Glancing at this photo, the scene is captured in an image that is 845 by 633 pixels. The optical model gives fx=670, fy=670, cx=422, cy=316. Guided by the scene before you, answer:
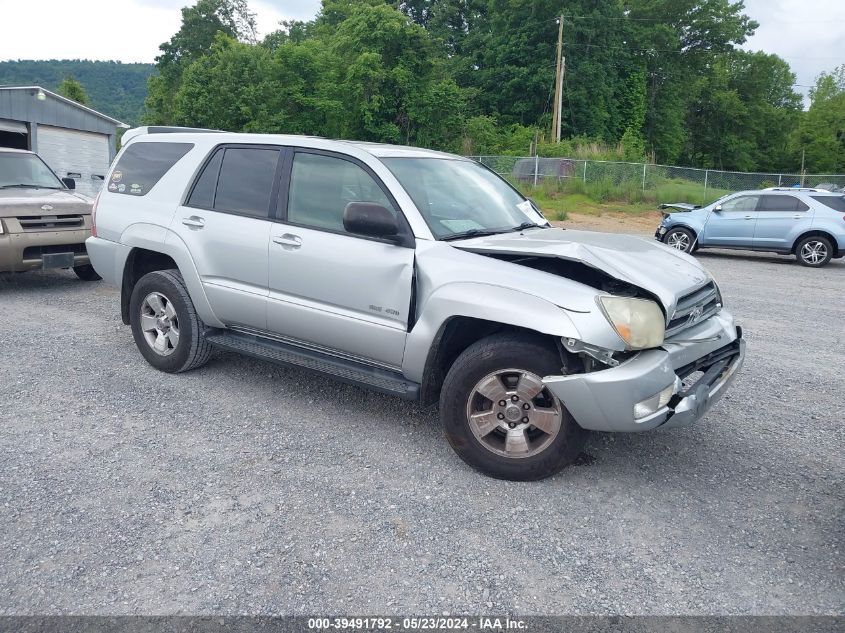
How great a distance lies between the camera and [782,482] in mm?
3867

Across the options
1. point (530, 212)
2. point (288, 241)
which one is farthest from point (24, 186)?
point (530, 212)

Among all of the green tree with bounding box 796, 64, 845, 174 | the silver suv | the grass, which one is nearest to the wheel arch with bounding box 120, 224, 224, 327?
the silver suv

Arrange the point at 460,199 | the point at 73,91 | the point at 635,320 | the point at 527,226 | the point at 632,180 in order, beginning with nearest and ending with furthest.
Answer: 1. the point at 635,320
2. the point at 460,199
3. the point at 527,226
4. the point at 632,180
5. the point at 73,91

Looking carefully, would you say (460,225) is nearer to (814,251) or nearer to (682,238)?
(814,251)

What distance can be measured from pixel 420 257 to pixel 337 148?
113cm

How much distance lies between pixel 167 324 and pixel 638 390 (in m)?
3.76

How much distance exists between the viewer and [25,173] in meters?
9.24

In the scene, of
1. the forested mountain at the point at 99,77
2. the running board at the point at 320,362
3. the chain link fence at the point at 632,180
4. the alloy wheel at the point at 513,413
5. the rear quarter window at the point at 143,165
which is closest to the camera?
the alloy wheel at the point at 513,413

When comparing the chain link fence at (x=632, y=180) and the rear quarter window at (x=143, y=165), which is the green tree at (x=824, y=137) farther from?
the rear quarter window at (x=143, y=165)

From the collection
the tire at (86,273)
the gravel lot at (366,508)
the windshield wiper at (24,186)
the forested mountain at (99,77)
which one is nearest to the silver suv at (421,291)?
the gravel lot at (366,508)

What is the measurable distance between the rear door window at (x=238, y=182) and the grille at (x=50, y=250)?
4.15 metres

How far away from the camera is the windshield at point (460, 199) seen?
428 centimetres

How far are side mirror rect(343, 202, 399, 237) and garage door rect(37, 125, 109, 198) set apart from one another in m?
22.4

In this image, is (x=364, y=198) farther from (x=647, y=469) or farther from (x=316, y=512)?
(x=647, y=469)
